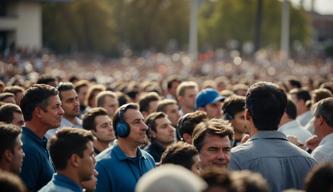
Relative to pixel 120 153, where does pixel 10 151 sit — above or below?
above

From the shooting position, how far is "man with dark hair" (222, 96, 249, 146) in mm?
10828

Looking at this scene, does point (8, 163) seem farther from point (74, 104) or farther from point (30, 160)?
point (74, 104)

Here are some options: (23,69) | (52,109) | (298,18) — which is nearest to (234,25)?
(298,18)

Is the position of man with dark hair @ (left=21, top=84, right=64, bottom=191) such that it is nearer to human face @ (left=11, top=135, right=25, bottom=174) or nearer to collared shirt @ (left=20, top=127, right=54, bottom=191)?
collared shirt @ (left=20, top=127, right=54, bottom=191)

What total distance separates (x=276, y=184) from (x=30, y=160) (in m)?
2.59

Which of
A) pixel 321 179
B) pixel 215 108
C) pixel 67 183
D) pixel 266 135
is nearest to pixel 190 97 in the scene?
pixel 215 108

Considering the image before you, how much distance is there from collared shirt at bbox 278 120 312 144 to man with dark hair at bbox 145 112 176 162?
1949mm

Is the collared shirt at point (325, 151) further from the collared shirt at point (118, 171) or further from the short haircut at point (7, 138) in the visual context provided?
the short haircut at point (7, 138)

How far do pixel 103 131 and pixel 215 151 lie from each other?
3.42 m

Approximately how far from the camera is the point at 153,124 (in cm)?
1028

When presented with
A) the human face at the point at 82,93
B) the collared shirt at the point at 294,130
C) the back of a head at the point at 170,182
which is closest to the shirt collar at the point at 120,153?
the collared shirt at the point at 294,130

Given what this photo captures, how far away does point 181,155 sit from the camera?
6805 millimetres

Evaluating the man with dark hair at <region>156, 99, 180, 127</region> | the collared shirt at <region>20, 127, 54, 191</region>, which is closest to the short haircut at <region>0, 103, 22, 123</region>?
the collared shirt at <region>20, 127, 54, 191</region>

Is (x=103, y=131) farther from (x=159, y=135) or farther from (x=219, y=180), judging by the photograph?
(x=219, y=180)
